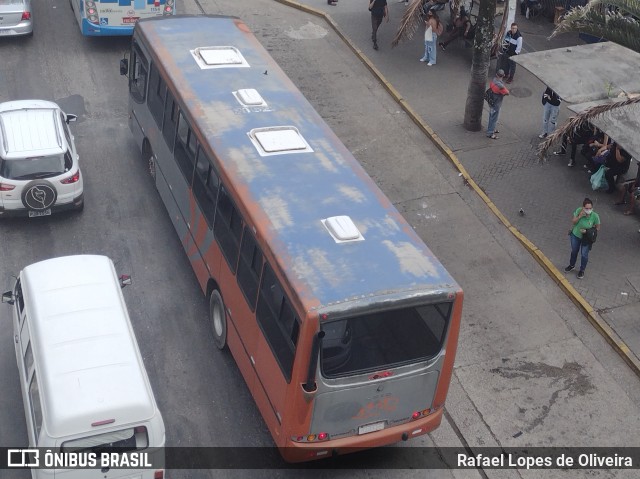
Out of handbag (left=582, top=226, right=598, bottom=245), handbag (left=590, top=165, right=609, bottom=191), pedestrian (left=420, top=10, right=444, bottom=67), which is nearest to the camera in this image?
handbag (left=582, top=226, right=598, bottom=245)

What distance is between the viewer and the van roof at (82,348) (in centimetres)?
998

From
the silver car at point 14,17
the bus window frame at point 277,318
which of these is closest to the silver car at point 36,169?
the bus window frame at point 277,318

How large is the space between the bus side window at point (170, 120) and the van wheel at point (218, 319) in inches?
121

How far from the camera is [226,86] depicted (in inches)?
576

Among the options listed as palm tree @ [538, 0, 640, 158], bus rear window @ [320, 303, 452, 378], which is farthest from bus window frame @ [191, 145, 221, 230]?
palm tree @ [538, 0, 640, 158]

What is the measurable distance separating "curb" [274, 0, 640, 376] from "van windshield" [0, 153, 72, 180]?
26.2 feet

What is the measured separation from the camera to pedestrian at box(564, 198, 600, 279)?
14.8m

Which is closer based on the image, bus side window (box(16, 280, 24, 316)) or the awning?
bus side window (box(16, 280, 24, 316))

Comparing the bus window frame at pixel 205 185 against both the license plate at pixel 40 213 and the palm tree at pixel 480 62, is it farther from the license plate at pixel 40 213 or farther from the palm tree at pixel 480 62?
the palm tree at pixel 480 62

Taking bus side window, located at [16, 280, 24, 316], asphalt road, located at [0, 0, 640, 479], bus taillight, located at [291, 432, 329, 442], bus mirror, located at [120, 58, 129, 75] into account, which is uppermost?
bus taillight, located at [291, 432, 329, 442]

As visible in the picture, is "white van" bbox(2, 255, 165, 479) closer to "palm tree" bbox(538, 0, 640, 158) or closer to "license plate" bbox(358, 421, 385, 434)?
"license plate" bbox(358, 421, 385, 434)

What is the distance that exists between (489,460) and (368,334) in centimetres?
329

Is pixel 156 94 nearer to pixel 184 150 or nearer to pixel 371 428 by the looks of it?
pixel 184 150

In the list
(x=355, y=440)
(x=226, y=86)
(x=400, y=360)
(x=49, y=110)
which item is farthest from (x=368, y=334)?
(x=49, y=110)
